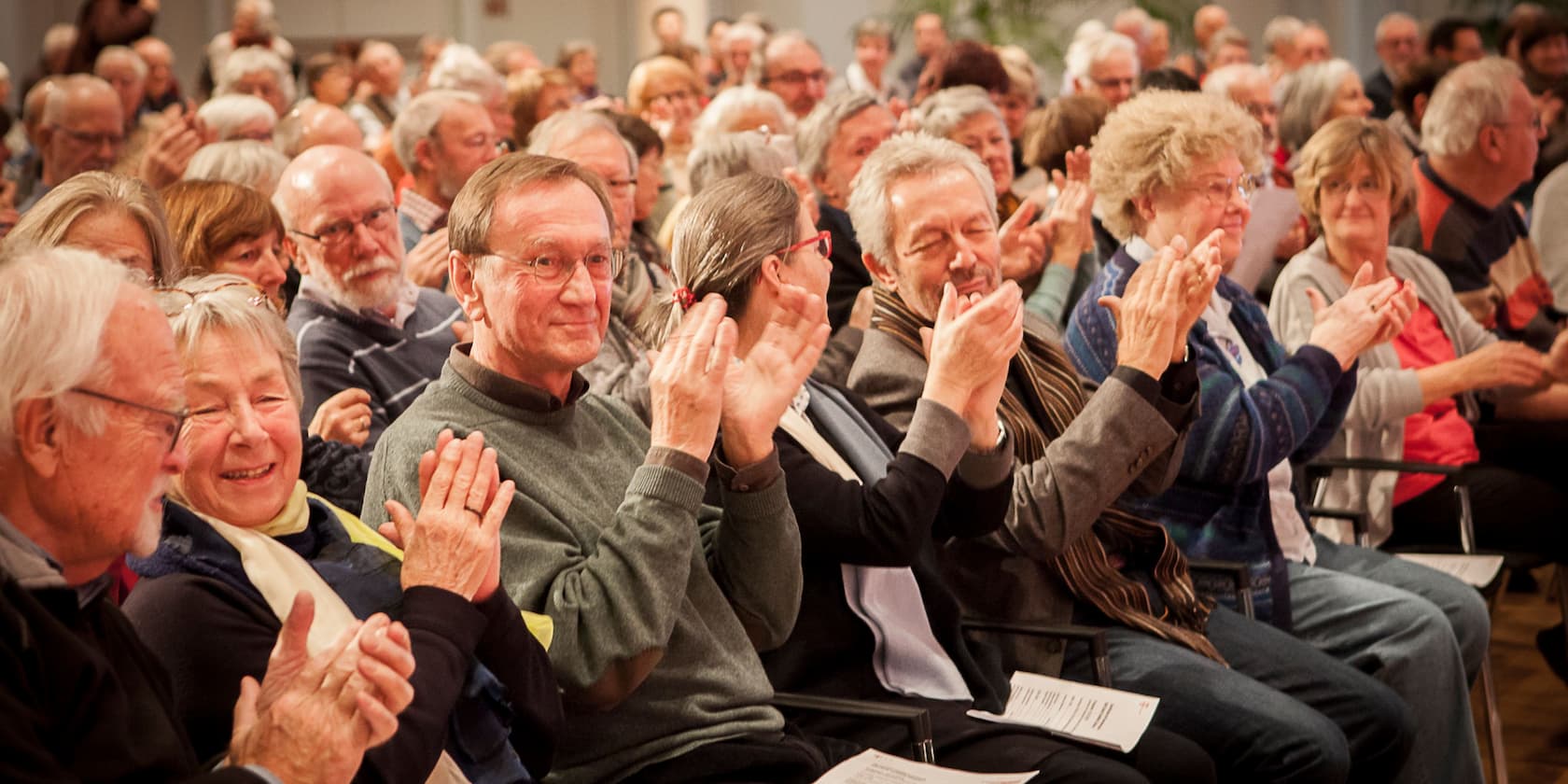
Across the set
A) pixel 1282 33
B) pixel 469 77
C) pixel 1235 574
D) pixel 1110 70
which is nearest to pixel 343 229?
pixel 1235 574

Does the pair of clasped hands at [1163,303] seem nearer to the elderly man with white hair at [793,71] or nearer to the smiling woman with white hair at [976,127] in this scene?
the smiling woman with white hair at [976,127]

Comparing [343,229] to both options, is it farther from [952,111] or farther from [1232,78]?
[1232,78]

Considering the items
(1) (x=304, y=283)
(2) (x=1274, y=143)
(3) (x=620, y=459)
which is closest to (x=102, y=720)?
(3) (x=620, y=459)

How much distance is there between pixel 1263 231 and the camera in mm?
4906

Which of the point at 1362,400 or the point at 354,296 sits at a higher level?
the point at 354,296

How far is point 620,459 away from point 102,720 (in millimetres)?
903

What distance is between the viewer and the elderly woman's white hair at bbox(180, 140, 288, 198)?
146 inches

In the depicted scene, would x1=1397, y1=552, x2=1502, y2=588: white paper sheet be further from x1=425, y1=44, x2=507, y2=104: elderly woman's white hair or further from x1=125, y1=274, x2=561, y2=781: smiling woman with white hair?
x1=425, y1=44, x2=507, y2=104: elderly woman's white hair

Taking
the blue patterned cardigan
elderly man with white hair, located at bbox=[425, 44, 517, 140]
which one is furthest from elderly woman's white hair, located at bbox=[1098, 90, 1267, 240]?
elderly man with white hair, located at bbox=[425, 44, 517, 140]

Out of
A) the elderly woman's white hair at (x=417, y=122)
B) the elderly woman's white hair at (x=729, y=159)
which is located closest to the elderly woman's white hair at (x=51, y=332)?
the elderly woman's white hair at (x=729, y=159)

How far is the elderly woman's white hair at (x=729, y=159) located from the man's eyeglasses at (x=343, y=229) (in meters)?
0.99

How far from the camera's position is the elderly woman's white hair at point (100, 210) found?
2.49 m

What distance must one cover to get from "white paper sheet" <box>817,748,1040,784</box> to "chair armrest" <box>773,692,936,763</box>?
0.05 meters

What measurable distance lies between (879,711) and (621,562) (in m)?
0.49
